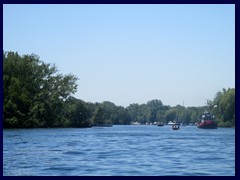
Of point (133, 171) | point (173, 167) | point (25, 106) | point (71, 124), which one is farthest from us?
point (71, 124)

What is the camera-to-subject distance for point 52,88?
57.6 meters

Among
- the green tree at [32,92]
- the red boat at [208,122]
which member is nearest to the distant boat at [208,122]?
the red boat at [208,122]

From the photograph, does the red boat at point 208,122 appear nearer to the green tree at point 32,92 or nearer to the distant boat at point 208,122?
the distant boat at point 208,122

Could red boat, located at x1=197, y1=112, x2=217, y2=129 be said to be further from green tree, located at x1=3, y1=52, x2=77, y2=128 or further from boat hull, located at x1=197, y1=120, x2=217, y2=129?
green tree, located at x1=3, y1=52, x2=77, y2=128

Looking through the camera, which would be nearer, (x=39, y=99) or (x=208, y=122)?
(x=39, y=99)

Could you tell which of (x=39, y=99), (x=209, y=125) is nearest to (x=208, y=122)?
(x=209, y=125)

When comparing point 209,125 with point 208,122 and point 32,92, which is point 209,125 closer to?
point 208,122

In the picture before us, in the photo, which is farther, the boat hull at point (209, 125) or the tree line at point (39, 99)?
the boat hull at point (209, 125)

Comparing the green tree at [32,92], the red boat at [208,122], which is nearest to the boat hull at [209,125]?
the red boat at [208,122]

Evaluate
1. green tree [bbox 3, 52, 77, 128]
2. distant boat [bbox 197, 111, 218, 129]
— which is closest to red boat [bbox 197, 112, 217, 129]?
distant boat [bbox 197, 111, 218, 129]
